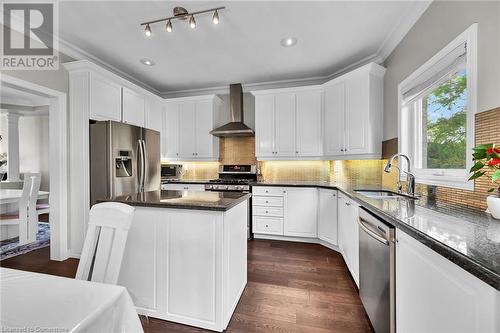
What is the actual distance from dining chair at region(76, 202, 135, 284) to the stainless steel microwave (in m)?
3.05

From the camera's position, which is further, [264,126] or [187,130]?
[187,130]

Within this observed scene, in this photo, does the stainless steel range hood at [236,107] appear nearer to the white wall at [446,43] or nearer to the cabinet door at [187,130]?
the cabinet door at [187,130]

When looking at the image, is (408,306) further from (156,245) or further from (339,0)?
(339,0)

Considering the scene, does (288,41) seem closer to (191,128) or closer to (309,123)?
(309,123)

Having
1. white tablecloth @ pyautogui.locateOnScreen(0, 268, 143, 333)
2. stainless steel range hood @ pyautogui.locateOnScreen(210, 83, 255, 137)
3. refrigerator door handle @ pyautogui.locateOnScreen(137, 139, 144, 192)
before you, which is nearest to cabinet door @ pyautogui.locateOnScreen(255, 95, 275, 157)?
stainless steel range hood @ pyautogui.locateOnScreen(210, 83, 255, 137)

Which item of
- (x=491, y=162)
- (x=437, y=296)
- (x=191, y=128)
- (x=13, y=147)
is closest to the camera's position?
(x=437, y=296)

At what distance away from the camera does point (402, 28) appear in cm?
230

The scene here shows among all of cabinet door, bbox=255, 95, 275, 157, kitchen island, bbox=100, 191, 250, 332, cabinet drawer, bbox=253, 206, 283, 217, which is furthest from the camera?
cabinet door, bbox=255, 95, 275, 157

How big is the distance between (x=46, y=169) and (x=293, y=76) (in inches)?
253

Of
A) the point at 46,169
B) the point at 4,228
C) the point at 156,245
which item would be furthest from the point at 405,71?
the point at 46,169

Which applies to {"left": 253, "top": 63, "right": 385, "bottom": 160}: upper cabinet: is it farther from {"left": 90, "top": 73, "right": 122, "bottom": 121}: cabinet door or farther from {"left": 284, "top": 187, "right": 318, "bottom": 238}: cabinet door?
{"left": 90, "top": 73, "right": 122, "bottom": 121}: cabinet door

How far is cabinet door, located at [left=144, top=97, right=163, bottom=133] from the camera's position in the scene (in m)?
3.80

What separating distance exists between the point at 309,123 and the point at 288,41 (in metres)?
1.35

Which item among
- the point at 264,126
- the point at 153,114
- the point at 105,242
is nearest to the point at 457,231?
the point at 105,242
